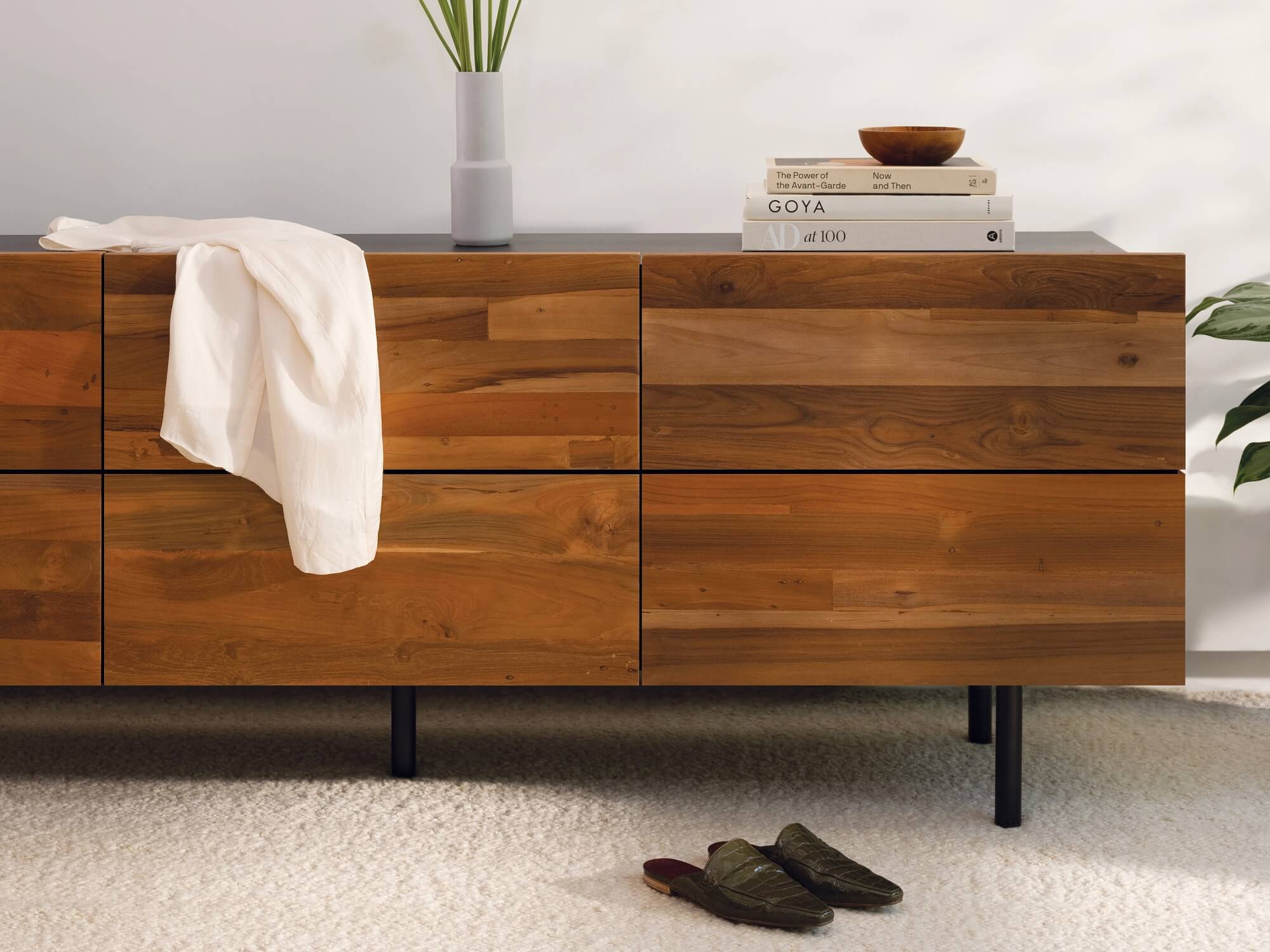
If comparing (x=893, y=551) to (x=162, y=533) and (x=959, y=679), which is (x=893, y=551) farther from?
(x=162, y=533)

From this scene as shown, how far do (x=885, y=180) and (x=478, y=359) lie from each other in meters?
0.54

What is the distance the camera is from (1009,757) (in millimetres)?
1760

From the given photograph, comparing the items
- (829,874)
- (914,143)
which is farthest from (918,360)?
(829,874)

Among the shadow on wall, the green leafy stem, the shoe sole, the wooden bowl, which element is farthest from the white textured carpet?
the green leafy stem

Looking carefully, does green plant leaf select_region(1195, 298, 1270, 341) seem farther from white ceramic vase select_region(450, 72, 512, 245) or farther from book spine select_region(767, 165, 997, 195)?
white ceramic vase select_region(450, 72, 512, 245)

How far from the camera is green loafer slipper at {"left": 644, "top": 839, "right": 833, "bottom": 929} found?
1.49 metres

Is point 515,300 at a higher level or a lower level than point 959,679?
higher

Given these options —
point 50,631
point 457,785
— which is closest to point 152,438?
point 50,631

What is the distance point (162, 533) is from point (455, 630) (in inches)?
14.8

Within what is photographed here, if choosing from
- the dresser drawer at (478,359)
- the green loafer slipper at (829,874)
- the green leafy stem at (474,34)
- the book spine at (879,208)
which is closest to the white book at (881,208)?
the book spine at (879,208)

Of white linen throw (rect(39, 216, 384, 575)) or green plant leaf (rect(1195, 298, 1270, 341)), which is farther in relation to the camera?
green plant leaf (rect(1195, 298, 1270, 341))

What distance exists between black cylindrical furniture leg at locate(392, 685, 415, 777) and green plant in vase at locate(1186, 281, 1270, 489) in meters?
1.18

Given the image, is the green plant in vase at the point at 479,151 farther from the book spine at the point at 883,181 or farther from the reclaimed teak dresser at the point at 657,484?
the book spine at the point at 883,181

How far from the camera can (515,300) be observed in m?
1.64
